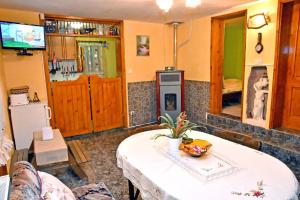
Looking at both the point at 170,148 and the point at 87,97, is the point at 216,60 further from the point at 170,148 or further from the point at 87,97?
the point at 170,148

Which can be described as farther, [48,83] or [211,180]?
[48,83]

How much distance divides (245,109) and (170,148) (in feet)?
7.91

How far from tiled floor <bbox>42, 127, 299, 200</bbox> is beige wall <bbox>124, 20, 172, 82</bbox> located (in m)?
1.32

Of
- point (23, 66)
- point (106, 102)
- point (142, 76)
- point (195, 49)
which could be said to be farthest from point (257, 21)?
point (23, 66)

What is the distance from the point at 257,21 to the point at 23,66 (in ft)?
12.5

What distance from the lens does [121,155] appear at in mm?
1739

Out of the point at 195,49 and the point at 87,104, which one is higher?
the point at 195,49

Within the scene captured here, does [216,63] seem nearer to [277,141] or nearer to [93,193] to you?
[277,141]

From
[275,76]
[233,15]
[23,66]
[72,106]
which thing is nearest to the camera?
[275,76]

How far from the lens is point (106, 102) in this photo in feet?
14.4

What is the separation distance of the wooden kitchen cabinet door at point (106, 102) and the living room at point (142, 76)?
2 centimetres

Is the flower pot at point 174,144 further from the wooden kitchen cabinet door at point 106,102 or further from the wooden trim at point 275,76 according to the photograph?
the wooden kitchen cabinet door at point 106,102

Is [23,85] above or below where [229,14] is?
below

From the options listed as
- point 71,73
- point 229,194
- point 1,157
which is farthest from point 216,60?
point 1,157
